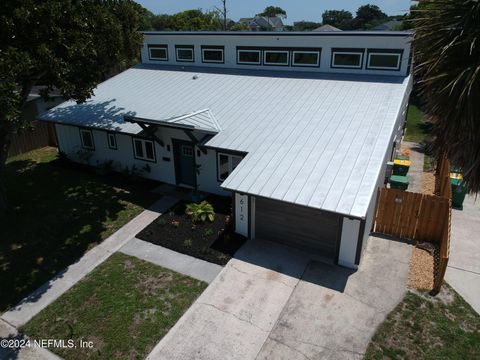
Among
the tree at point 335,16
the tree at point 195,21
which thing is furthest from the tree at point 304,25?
the tree at point 195,21

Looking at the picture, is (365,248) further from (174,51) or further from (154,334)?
(174,51)

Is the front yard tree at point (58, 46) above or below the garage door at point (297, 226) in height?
above

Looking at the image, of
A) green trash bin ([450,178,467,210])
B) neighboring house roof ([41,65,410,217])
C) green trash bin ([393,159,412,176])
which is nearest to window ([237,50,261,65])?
neighboring house roof ([41,65,410,217])

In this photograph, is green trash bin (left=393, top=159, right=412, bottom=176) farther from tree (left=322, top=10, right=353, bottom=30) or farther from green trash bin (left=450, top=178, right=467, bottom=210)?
tree (left=322, top=10, right=353, bottom=30)

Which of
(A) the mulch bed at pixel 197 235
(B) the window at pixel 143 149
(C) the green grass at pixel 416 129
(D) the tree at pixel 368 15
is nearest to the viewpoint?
(A) the mulch bed at pixel 197 235

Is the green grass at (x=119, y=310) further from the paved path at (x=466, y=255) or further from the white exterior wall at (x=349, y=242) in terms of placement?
the paved path at (x=466, y=255)

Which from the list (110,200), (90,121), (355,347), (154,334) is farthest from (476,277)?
(90,121)

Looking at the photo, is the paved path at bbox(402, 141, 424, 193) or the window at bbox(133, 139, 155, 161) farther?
the window at bbox(133, 139, 155, 161)
